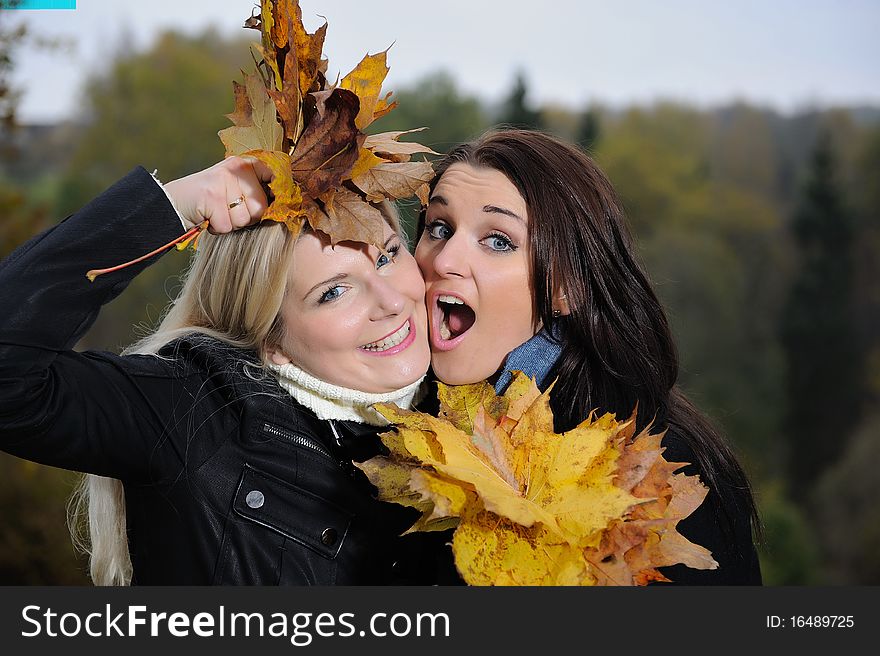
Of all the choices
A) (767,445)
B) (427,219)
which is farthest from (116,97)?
(427,219)

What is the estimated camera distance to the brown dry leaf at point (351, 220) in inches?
117

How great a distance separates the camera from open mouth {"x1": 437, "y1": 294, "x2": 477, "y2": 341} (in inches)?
139

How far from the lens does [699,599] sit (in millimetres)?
2865

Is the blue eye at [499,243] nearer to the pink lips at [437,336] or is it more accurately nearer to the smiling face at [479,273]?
the smiling face at [479,273]

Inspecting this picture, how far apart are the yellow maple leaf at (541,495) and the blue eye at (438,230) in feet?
3.28

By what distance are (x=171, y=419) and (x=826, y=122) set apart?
209 feet

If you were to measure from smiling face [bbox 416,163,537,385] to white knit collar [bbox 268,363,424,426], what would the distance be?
1.07 ft

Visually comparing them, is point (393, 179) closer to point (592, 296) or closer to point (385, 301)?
point (385, 301)

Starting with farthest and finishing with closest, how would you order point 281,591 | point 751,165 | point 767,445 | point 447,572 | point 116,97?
point 751,165, point 116,97, point 767,445, point 281,591, point 447,572

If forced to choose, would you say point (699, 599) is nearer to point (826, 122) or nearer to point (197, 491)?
point (197, 491)

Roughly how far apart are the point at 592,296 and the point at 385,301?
794 millimetres

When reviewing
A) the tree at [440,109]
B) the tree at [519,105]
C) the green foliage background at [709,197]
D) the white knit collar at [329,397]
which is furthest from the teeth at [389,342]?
the tree at [440,109]

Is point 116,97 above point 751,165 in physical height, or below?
above

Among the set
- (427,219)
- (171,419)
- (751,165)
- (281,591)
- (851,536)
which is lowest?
(851,536)
